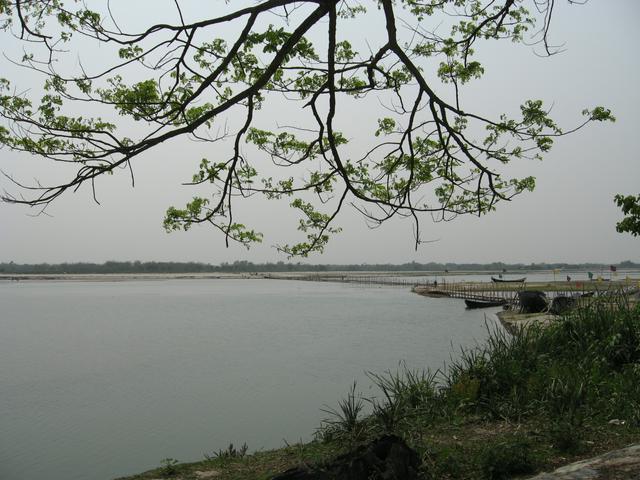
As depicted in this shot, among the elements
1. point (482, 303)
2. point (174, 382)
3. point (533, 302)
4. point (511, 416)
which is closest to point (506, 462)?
point (511, 416)

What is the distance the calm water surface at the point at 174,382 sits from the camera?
32.9 ft

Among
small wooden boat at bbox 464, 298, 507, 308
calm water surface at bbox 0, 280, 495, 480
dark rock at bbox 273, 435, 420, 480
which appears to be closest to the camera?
dark rock at bbox 273, 435, 420, 480

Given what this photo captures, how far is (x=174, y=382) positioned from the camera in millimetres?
16016

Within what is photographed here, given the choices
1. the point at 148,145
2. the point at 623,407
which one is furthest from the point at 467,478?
the point at 148,145

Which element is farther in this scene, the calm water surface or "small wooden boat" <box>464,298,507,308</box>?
"small wooden boat" <box>464,298,507,308</box>

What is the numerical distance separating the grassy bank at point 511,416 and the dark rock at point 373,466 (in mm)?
504

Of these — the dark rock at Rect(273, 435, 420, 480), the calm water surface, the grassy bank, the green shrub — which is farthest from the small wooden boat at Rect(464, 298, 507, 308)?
the dark rock at Rect(273, 435, 420, 480)

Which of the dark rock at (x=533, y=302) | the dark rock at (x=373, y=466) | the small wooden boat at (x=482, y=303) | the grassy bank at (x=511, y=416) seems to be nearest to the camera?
the dark rock at (x=373, y=466)

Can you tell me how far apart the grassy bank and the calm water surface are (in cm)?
246

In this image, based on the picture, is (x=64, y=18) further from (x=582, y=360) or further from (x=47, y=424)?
(x=47, y=424)

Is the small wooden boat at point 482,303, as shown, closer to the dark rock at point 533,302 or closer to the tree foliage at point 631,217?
the dark rock at point 533,302

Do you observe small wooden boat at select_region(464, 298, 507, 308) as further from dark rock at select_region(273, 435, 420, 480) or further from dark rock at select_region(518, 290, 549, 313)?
dark rock at select_region(273, 435, 420, 480)

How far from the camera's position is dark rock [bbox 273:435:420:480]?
3.96 meters

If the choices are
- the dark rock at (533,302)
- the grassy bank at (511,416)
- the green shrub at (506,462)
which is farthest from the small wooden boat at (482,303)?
the green shrub at (506,462)
